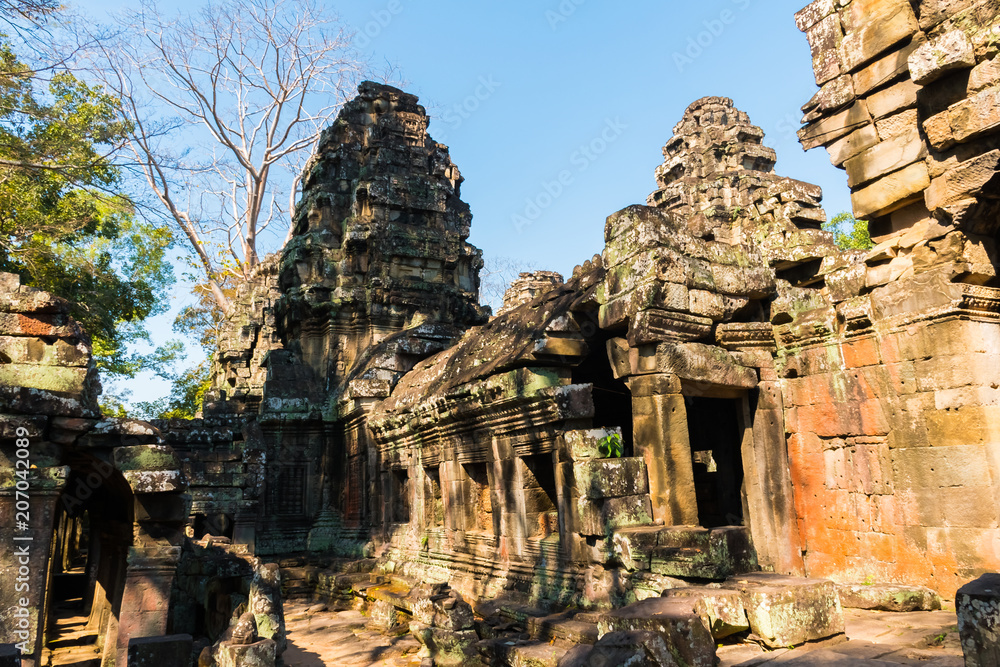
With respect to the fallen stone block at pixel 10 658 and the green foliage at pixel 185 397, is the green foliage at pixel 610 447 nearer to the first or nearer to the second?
the fallen stone block at pixel 10 658

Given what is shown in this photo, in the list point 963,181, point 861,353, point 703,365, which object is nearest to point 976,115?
point 963,181

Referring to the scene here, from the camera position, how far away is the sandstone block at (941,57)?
5.66m

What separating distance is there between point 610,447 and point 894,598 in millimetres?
2614

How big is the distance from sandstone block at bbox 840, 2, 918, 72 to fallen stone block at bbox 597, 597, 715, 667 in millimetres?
5752

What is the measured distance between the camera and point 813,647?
4.20 meters

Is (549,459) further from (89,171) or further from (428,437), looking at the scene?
(89,171)

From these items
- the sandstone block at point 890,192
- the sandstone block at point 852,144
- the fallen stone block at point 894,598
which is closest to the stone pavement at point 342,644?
the fallen stone block at point 894,598

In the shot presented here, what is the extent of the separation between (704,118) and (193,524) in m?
13.9

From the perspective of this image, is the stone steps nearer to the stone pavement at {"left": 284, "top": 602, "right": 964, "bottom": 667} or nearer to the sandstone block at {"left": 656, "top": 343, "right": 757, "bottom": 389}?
Answer: the stone pavement at {"left": 284, "top": 602, "right": 964, "bottom": 667}

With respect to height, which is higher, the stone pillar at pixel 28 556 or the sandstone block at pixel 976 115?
the sandstone block at pixel 976 115

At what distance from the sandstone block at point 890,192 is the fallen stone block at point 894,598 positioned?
353cm

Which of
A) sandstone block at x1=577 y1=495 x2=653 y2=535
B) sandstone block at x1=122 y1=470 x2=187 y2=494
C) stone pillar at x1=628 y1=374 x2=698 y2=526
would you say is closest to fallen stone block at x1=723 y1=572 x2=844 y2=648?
sandstone block at x1=577 y1=495 x2=653 y2=535

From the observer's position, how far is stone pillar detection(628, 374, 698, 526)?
5.86 m

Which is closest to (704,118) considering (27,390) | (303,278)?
(303,278)
